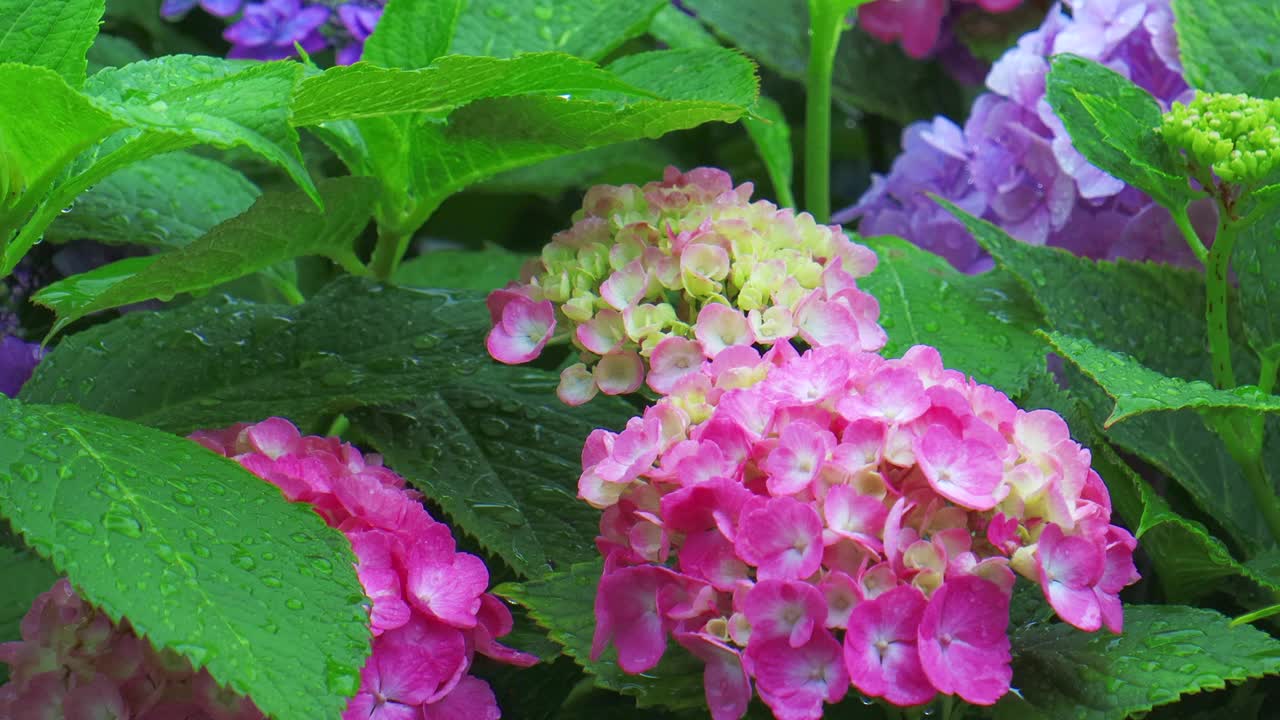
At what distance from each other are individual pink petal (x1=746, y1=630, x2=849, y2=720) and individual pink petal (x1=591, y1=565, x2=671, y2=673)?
0.18 feet

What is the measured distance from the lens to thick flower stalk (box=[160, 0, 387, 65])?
1134 millimetres

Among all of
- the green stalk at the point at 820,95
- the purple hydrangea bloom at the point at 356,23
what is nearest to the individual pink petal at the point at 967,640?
the green stalk at the point at 820,95

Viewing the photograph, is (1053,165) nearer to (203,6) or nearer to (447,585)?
(447,585)

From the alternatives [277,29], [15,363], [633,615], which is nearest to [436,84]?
[633,615]

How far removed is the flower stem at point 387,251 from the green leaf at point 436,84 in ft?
0.69

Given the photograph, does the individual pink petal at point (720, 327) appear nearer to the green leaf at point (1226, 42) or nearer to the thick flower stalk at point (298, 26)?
the green leaf at point (1226, 42)

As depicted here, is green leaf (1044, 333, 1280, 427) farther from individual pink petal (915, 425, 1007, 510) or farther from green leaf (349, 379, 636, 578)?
green leaf (349, 379, 636, 578)

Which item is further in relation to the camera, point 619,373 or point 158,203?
point 158,203

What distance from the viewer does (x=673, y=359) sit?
694 millimetres

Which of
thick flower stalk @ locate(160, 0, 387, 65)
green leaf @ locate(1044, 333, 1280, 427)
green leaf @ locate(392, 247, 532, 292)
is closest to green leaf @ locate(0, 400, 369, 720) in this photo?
green leaf @ locate(1044, 333, 1280, 427)

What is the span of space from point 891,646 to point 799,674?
4cm

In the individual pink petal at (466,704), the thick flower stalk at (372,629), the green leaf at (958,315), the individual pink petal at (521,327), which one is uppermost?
the individual pink petal at (521,327)

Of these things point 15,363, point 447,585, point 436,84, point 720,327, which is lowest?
point 15,363

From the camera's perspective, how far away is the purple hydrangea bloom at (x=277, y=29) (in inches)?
44.5
